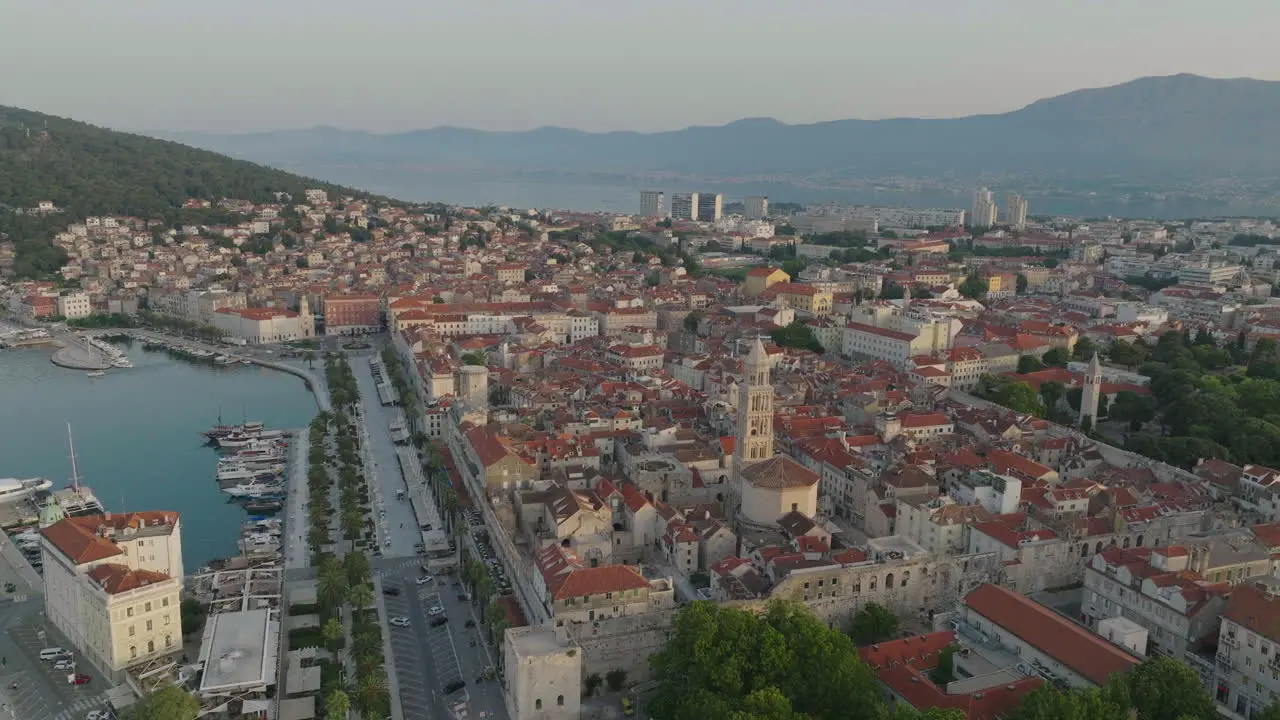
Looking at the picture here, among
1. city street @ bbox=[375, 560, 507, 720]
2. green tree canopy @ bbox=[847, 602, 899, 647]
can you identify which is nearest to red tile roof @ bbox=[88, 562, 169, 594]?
city street @ bbox=[375, 560, 507, 720]

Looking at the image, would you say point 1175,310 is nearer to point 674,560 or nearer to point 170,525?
point 674,560

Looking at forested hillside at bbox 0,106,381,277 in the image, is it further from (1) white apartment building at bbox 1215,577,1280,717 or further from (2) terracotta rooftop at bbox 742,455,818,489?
(1) white apartment building at bbox 1215,577,1280,717

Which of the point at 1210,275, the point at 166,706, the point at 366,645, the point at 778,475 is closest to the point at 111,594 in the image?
the point at 166,706

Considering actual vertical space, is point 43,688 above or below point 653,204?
below

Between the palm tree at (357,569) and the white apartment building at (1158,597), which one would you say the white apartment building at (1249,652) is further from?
the palm tree at (357,569)

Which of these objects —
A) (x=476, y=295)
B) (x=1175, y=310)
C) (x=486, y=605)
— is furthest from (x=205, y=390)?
(x=1175, y=310)

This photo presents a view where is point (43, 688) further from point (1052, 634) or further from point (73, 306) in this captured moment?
point (73, 306)

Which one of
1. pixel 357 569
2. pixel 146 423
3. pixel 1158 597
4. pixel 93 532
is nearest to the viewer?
pixel 1158 597
